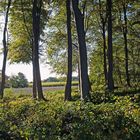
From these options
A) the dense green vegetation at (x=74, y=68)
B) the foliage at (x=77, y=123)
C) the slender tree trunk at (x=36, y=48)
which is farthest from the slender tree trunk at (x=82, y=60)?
the slender tree trunk at (x=36, y=48)

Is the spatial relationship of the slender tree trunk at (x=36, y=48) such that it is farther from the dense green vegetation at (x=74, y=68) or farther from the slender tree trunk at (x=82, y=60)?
the slender tree trunk at (x=82, y=60)

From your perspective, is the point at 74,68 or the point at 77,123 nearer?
the point at 77,123

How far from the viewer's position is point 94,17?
39.4 meters

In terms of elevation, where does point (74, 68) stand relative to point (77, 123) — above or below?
above

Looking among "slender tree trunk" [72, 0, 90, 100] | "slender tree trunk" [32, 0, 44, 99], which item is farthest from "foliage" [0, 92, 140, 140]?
"slender tree trunk" [32, 0, 44, 99]

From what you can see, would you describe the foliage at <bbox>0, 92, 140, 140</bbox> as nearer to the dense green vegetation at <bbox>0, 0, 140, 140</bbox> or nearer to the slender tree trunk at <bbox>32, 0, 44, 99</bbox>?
the dense green vegetation at <bbox>0, 0, 140, 140</bbox>

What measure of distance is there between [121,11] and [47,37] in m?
8.72

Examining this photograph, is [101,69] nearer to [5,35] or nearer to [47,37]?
[47,37]

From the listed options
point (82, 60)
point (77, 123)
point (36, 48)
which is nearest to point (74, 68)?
point (36, 48)

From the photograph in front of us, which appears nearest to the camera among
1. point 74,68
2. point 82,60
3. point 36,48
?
point 82,60

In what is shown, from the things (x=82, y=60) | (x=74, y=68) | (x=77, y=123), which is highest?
(x=74, y=68)

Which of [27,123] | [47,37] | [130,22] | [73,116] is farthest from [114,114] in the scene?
[47,37]

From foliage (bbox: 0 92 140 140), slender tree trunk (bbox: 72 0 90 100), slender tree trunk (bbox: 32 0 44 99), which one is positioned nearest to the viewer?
foliage (bbox: 0 92 140 140)

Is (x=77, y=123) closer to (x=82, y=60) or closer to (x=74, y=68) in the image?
(x=82, y=60)
